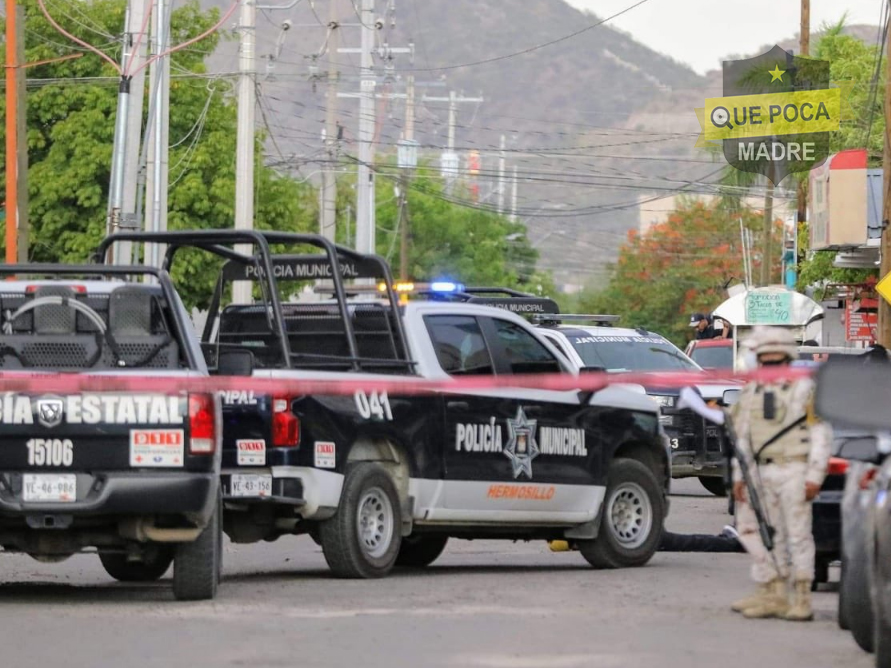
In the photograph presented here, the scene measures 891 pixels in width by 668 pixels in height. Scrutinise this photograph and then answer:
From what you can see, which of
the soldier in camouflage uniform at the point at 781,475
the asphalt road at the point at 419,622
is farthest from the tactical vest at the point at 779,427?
the asphalt road at the point at 419,622

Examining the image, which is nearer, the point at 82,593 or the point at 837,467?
the point at 837,467

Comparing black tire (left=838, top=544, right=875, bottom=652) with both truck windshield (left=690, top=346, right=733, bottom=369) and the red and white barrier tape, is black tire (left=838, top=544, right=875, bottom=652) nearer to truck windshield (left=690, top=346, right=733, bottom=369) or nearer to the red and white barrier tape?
the red and white barrier tape

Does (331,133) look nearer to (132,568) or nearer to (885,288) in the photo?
(885,288)

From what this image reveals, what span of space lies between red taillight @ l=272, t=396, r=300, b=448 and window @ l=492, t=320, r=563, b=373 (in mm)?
2294

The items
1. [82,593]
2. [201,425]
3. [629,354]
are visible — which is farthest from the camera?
[629,354]

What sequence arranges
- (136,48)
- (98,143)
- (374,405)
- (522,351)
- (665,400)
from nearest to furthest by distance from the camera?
(374,405) < (522,351) < (665,400) < (136,48) < (98,143)

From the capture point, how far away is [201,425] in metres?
11.0

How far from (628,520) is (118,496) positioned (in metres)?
5.06

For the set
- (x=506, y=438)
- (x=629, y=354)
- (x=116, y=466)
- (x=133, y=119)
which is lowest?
(x=116, y=466)

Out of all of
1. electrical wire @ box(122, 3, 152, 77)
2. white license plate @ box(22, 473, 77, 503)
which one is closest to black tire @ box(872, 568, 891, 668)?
white license plate @ box(22, 473, 77, 503)

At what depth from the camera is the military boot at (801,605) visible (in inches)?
424

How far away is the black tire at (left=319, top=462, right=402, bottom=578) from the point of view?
1280 centimetres

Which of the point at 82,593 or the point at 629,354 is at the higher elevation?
the point at 629,354

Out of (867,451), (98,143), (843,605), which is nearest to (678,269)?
(98,143)
